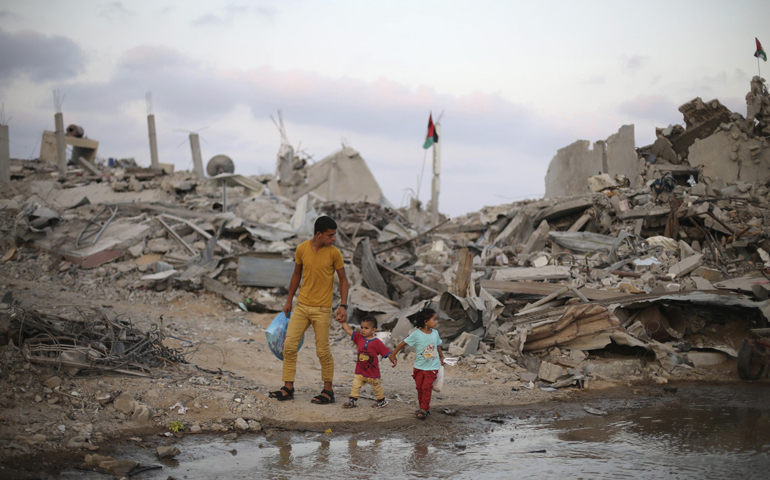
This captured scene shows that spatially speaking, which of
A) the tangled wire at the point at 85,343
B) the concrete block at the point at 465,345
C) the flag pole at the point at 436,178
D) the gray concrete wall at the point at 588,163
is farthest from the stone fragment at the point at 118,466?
the gray concrete wall at the point at 588,163

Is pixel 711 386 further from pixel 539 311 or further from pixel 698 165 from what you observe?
pixel 698 165

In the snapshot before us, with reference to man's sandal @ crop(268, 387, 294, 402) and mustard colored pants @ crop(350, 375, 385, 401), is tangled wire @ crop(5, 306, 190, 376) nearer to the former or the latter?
man's sandal @ crop(268, 387, 294, 402)

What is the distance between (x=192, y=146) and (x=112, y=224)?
972cm

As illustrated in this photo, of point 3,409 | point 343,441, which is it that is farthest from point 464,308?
point 3,409

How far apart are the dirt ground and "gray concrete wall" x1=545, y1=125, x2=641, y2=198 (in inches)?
342

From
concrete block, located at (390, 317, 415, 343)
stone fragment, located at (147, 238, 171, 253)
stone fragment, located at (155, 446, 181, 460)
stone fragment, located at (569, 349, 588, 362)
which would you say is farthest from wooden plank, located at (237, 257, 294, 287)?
stone fragment, located at (155, 446, 181, 460)

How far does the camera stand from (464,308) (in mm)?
6730

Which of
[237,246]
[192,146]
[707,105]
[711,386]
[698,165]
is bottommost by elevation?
[711,386]

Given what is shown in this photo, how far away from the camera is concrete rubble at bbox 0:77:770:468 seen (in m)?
6.33

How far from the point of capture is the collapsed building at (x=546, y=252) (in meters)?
6.38

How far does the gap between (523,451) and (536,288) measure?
14.4 ft

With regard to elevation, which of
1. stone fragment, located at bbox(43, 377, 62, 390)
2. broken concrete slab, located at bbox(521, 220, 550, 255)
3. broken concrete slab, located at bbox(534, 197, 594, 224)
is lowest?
stone fragment, located at bbox(43, 377, 62, 390)

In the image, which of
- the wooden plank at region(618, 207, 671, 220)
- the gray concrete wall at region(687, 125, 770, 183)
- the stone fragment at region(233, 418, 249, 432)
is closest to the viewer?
the stone fragment at region(233, 418, 249, 432)

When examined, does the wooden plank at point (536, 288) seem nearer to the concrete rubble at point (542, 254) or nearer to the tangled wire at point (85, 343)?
the concrete rubble at point (542, 254)
